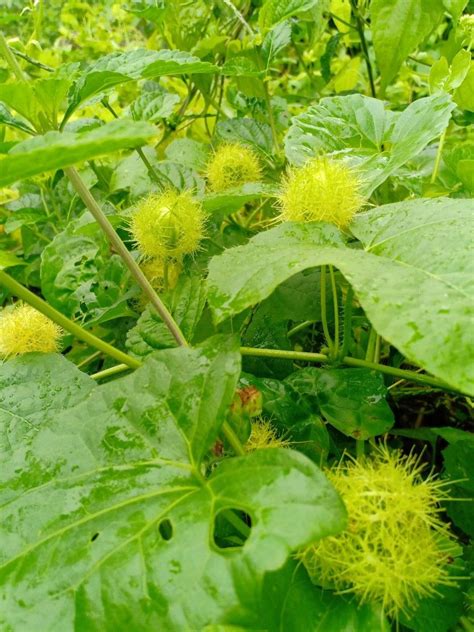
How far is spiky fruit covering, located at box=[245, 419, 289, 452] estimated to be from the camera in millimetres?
565

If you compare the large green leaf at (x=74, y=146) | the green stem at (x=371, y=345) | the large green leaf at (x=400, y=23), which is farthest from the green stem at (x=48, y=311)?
the large green leaf at (x=400, y=23)

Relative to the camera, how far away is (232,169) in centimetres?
81

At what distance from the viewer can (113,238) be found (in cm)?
57

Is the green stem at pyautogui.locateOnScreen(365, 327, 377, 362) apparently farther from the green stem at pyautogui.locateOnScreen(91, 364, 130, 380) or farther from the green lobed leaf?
the green lobed leaf

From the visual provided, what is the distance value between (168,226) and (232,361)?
0.80 feet

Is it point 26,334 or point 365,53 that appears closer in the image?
point 26,334

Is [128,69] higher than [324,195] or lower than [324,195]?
higher

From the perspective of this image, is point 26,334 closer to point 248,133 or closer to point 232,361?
point 232,361

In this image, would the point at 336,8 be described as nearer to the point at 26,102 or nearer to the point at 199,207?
the point at 199,207

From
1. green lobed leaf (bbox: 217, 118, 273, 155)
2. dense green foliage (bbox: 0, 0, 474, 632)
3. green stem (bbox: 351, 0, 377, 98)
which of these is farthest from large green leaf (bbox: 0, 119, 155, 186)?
green stem (bbox: 351, 0, 377, 98)

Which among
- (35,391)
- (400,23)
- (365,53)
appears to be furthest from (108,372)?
(365,53)

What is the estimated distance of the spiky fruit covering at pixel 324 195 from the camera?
0.57 metres

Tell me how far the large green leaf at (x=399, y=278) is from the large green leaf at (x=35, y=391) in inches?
7.6

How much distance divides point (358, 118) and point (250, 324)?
25 cm
